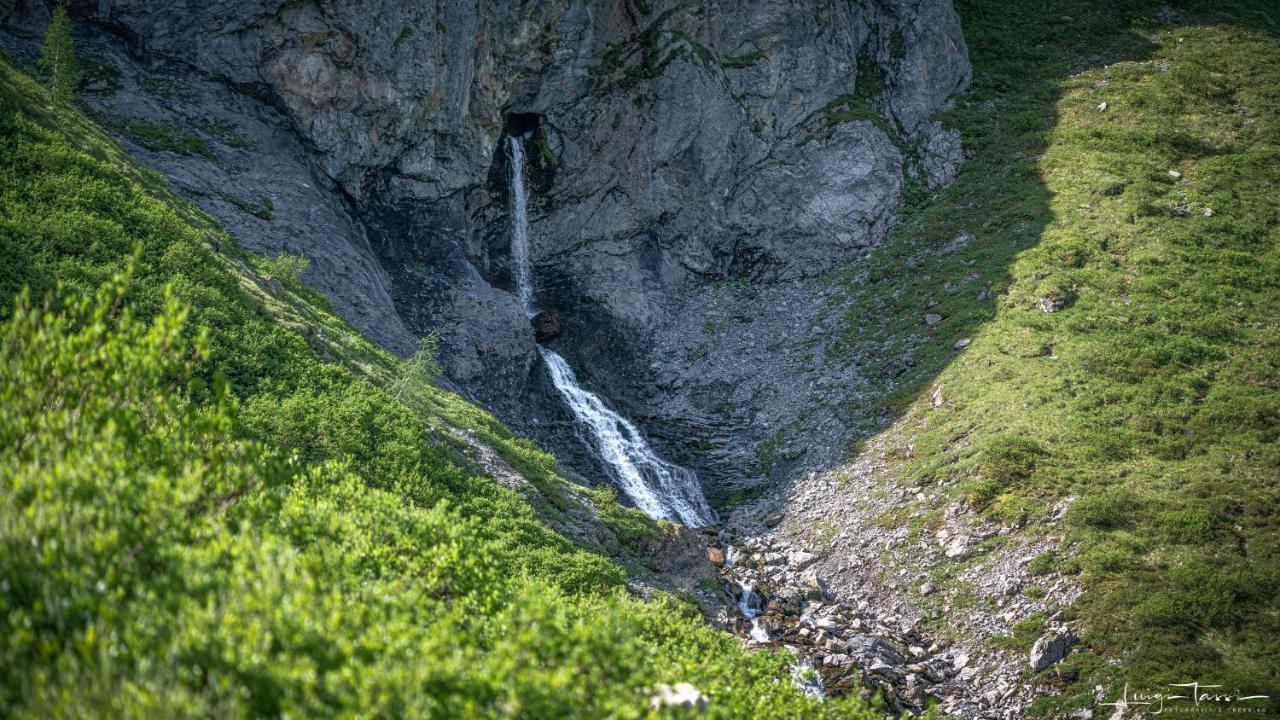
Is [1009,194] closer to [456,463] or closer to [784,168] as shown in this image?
[784,168]

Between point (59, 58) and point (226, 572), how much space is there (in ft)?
104

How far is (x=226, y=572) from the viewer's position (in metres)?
8.56

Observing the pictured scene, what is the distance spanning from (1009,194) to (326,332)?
46.3 m

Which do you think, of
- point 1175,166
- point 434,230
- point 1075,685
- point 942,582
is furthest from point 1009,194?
point 434,230

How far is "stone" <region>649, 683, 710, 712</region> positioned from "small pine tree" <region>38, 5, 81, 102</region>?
110 ft

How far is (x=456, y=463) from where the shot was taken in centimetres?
2250

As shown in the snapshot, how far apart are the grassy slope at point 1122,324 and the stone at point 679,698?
692 inches

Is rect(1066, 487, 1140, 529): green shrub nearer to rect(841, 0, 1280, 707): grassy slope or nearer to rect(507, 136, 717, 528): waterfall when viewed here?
rect(841, 0, 1280, 707): grassy slope

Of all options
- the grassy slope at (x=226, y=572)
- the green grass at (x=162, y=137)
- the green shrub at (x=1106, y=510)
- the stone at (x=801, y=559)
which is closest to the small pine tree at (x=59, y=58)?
the green grass at (x=162, y=137)

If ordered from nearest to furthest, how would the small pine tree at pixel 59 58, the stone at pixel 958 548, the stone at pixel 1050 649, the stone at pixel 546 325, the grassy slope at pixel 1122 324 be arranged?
the stone at pixel 1050 649 < the grassy slope at pixel 1122 324 < the stone at pixel 958 548 < the small pine tree at pixel 59 58 < the stone at pixel 546 325

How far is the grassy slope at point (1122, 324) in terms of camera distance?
2270 centimetres

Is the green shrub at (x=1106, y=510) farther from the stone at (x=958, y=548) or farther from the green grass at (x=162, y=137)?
the green grass at (x=162, y=137)
